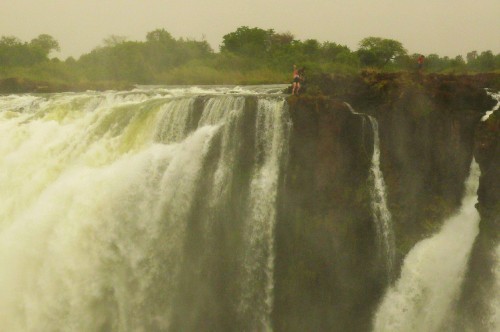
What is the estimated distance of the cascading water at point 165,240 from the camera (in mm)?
8672

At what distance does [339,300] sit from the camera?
8.70 metres

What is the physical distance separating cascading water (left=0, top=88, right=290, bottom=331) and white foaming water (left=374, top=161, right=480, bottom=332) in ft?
8.06

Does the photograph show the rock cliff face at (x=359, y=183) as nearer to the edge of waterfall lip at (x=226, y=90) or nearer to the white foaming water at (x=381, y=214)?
the white foaming water at (x=381, y=214)

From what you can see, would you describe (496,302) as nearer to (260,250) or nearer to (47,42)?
(260,250)

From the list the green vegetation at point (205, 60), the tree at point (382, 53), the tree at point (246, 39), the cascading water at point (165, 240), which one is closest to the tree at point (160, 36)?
the green vegetation at point (205, 60)

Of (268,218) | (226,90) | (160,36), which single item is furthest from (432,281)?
(160,36)

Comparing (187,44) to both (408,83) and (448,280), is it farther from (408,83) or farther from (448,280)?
(448,280)

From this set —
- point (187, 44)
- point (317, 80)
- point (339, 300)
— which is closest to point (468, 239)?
point (339, 300)

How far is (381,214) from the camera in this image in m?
8.60

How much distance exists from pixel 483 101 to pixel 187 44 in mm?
25573

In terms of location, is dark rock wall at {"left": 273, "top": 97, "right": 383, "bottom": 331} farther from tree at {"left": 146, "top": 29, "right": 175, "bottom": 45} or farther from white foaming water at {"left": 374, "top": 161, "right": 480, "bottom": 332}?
tree at {"left": 146, "top": 29, "right": 175, "bottom": 45}

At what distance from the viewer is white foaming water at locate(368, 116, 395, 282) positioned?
27.9 ft

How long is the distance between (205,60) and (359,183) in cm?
2099

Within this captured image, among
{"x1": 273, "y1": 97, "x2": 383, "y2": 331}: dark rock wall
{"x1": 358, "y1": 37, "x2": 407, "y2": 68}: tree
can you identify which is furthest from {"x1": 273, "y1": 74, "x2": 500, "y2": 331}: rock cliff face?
{"x1": 358, "y1": 37, "x2": 407, "y2": 68}: tree
